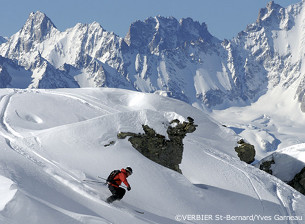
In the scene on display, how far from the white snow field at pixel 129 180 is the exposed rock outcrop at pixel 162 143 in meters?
0.50

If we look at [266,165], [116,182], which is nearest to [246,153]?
[266,165]

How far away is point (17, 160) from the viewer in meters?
17.2

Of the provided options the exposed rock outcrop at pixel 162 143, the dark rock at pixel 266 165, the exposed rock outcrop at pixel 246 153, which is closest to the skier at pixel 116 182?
the exposed rock outcrop at pixel 162 143

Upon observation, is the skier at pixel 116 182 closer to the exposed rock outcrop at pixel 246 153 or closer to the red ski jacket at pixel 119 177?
the red ski jacket at pixel 119 177

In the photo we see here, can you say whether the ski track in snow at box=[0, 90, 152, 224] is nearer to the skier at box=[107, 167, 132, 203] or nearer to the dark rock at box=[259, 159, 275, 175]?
the skier at box=[107, 167, 132, 203]

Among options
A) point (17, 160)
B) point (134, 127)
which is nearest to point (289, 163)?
point (134, 127)

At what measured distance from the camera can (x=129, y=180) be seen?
18.8m

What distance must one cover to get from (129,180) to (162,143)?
5.31m

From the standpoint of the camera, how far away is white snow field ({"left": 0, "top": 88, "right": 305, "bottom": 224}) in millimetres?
13695

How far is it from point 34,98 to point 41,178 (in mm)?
27748

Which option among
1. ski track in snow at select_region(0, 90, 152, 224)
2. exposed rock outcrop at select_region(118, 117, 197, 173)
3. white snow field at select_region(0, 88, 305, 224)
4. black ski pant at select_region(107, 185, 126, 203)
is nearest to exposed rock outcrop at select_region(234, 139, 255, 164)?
white snow field at select_region(0, 88, 305, 224)

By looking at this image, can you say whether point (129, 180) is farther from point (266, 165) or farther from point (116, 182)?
point (266, 165)

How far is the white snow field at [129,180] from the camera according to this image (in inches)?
539

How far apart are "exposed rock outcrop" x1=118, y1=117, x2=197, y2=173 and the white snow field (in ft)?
1.66
